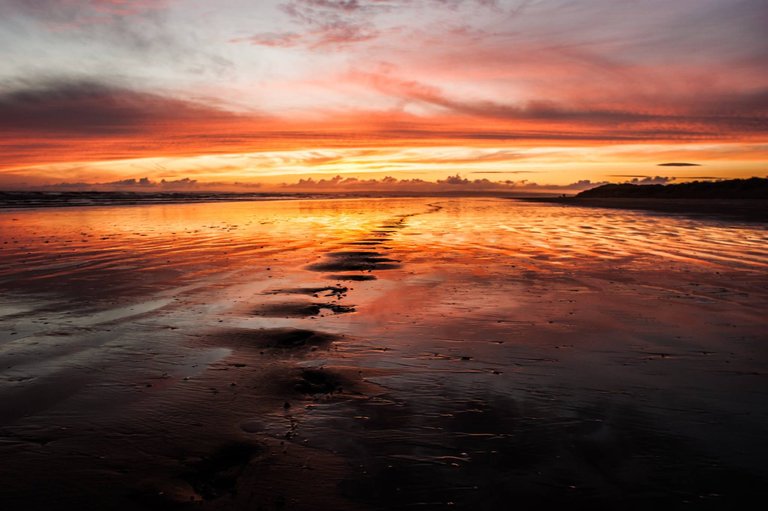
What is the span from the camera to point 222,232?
2386 centimetres

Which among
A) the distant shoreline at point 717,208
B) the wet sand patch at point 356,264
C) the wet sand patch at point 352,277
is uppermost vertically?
the distant shoreline at point 717,208

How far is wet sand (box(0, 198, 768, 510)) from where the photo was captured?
3559mm

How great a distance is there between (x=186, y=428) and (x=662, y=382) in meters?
4.93

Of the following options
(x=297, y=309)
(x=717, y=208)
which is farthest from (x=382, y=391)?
(x=717, y=208)

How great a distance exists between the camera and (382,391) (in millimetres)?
5250

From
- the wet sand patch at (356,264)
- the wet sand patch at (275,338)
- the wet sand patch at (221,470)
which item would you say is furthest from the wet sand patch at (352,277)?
the wet sand patch at (221,470)

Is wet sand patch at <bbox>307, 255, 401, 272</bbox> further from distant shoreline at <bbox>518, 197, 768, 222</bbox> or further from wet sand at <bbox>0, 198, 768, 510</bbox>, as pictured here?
distant shoreline at <bbox>518, 197, 768, 222</bbox>

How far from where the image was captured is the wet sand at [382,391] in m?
3.56

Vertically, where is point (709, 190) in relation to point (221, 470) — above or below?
above

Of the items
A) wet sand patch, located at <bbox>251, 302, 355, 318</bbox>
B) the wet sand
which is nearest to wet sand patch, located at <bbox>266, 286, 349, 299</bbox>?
the wet sand

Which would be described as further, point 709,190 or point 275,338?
point 709,190

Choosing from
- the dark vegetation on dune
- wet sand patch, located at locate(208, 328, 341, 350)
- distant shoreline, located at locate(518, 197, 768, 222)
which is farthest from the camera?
the dark vegetation on dune

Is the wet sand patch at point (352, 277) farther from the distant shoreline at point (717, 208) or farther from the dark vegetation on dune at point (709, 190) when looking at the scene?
the dark vegetation on dune at point (709, 190)

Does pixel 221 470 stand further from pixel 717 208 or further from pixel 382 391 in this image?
pixel 717 208
